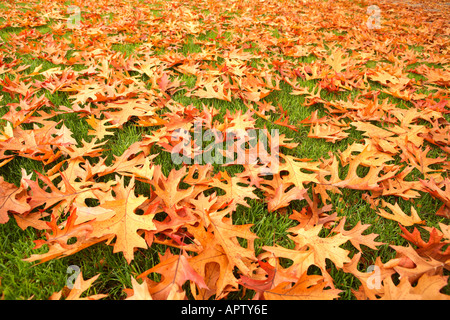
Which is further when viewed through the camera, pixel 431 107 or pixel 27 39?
pixel 27 39

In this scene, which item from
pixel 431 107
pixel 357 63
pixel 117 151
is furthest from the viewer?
pixel 357 63

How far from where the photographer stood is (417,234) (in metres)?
1.16

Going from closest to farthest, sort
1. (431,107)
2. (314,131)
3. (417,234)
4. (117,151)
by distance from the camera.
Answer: (417,234)
(117,151)
(314,131)
(431,107)

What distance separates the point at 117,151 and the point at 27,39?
3197 millimetres

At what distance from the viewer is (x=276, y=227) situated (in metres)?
1.29

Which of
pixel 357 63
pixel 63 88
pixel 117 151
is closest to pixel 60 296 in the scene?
pixel 117 151

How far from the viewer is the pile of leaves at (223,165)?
3.38ft

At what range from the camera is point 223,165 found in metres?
1.55

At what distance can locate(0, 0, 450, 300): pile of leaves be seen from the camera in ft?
3.38

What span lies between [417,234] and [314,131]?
999 mm
